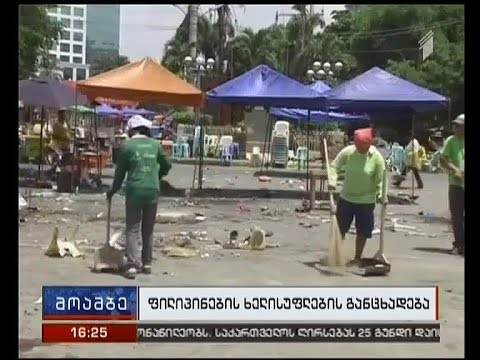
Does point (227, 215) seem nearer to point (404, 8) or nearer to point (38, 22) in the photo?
point (38, 22)

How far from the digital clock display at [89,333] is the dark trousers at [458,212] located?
2346 millimetres

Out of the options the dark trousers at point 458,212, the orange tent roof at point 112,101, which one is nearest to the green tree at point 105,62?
the orange tent roof at point 112,101

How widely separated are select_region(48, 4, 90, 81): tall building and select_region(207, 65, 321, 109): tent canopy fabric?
4063 mm

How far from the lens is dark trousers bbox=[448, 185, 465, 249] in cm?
582

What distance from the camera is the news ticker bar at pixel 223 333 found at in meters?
5.06

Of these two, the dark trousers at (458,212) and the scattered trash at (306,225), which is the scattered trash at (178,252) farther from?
the dark trousers at (458,212)

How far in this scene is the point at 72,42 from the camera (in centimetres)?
616

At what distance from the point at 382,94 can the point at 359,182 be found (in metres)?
2.43

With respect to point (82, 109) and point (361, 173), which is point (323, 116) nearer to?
point (82, 109)

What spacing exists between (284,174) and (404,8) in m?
11.0

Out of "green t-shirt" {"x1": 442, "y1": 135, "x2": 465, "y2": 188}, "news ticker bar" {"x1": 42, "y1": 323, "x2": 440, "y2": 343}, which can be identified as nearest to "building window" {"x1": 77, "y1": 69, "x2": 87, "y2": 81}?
"news ticker bar" {"x1": 42, "y1": 323, "x2": 440, "y2": 343}

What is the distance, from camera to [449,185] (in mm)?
6418

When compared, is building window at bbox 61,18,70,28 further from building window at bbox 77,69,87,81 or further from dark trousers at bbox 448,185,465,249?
dark trousers at bbox 448,185,465,249

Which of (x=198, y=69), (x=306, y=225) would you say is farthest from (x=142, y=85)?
(x=306, y=225)
